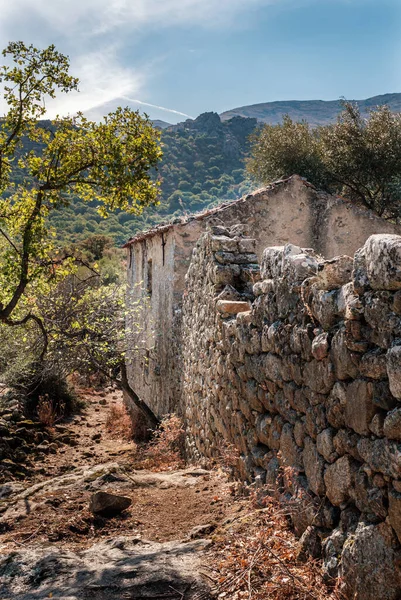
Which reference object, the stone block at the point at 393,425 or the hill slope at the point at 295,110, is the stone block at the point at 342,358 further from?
the hill slope at the point at 295,110

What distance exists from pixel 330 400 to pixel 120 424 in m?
10.5

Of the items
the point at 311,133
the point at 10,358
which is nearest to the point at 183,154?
the point at 311,133

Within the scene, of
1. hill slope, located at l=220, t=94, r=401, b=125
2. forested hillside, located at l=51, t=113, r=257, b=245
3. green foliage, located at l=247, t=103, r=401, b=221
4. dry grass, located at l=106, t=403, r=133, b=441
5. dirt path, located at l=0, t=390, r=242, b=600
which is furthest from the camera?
hill slope, located at l=220, t=94, r=401, b=125

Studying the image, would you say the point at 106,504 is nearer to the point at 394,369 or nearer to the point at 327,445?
the point at 327,445

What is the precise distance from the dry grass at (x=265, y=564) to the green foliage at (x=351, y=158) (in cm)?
1514

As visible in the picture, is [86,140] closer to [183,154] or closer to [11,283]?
[11,283]

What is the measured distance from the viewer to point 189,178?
2579 inches

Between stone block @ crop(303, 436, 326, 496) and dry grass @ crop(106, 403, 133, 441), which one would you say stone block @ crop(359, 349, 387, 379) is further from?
dry grass @ crop(106, 403, 133, 441)

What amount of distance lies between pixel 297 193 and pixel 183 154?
61648 mm

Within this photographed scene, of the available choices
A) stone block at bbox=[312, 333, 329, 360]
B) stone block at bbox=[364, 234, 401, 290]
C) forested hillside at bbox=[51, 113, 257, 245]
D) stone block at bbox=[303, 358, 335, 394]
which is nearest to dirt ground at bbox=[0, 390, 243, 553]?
stone block at bbox=[303, 358, 335, 394]

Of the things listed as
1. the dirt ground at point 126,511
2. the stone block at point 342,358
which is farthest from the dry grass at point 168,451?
the stone block at point 342,358

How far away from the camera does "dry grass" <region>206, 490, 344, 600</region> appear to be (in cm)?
316

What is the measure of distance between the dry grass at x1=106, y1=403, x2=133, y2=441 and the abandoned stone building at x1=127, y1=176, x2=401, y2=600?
4.64 meters

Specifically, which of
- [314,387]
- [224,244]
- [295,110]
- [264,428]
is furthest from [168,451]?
[295,110]
